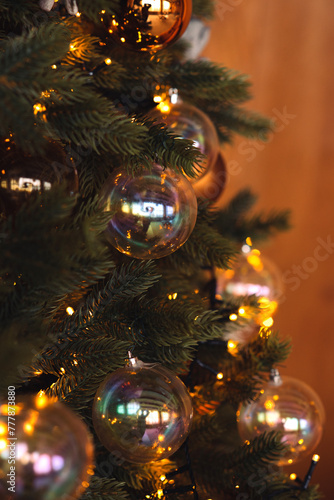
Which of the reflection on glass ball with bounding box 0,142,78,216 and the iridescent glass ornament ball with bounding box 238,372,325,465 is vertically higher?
the reflection on glass ball with bounding box 0,142,78,216

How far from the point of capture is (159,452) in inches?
18.7

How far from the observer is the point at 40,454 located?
314 mm

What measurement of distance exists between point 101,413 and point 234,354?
10.5 inches

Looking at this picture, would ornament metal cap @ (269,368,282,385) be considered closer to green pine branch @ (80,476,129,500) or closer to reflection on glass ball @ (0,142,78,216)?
green pine branch @ (80,476,129,500)

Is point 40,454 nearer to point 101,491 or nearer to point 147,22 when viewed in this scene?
point 101,491

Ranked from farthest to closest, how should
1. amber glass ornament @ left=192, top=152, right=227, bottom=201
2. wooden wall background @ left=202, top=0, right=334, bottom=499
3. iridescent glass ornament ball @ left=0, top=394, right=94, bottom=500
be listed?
wooden wall background @ left=202, top=0, right=334, bottom=499 → amber glass ornament @ left=192, top=152, right=227, bottom=201 → iridescent glass ornament ball @ left=0, top=394, right=94, bottom=500

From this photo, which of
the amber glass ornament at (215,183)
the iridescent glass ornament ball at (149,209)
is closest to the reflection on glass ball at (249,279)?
the amber glass ornament at (215,183)

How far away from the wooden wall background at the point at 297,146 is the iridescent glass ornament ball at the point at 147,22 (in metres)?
0.82

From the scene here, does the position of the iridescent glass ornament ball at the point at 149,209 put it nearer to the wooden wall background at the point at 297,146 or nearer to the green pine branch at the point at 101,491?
the green pine branch at the point at 101,491

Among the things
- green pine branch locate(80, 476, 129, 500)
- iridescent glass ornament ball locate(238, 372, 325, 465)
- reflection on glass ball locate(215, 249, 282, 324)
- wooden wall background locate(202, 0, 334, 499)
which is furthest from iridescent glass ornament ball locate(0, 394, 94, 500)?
wooden wall background locate(202, 0, 334, 499)

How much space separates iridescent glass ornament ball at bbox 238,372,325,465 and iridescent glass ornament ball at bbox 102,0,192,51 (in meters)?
0.46

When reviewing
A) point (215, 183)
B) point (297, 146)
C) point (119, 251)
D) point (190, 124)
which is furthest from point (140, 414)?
point (297, 146)

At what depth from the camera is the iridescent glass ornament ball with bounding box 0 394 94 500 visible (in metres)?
0.31

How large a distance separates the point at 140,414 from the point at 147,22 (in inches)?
16.2
